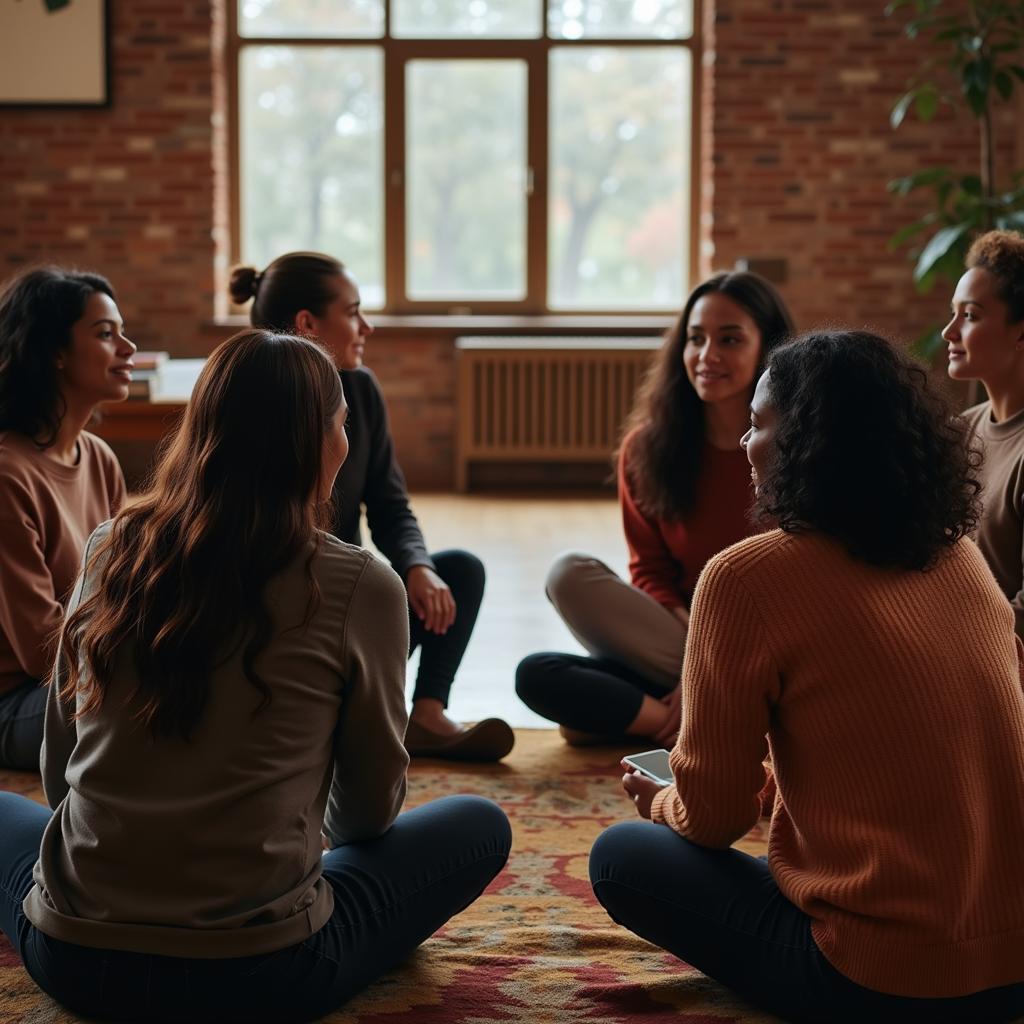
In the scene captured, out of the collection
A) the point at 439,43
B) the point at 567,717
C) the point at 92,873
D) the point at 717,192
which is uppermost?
the point at 439,43

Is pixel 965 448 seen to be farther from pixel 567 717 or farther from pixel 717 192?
pixel 717 192

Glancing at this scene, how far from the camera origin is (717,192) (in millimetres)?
6520

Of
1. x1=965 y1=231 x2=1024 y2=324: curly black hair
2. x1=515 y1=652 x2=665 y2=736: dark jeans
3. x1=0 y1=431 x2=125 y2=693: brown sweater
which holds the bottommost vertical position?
x1=515 y1=652 x2=665 y2=736: dark jeans

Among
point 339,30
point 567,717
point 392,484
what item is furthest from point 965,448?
point 339,30

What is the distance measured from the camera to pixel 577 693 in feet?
9.13

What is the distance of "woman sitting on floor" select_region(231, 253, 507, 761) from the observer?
2.76 metres

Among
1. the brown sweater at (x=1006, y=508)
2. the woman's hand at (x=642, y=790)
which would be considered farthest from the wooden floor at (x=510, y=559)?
the woman's hand at (x=642, y=790)

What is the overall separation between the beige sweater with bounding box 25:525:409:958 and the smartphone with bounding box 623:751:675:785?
0.46 meters

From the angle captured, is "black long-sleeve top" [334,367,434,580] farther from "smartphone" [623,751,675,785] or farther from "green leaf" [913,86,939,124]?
"green leaf" [913,86,939,124]

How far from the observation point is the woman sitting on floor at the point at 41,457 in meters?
2.45

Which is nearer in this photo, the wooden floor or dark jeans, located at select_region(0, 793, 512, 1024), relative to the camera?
dark jeans, located at select_region(0, 793, 512, 1024)

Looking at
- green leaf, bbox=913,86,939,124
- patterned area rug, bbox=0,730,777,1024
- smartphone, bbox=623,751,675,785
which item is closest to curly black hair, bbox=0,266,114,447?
patterned area rug, bbox=0,730,777,1024

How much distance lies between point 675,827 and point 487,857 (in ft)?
0.89

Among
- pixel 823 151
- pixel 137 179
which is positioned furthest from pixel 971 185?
pixel 137 179
